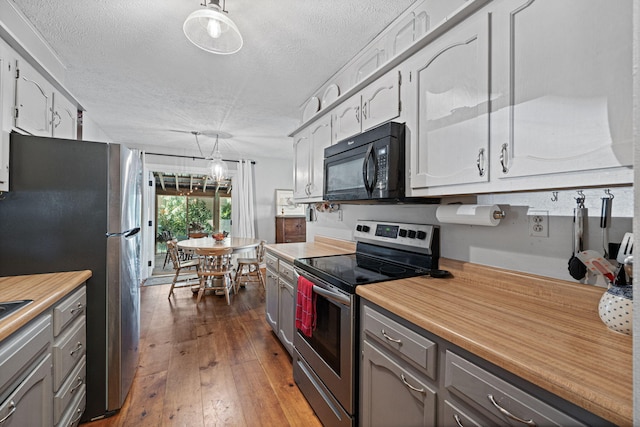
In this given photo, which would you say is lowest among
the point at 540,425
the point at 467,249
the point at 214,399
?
the point at 214,399

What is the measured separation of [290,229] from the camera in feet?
18.8

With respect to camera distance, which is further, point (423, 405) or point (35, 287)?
point (35, 287)

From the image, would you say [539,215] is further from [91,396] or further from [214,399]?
[91,396]

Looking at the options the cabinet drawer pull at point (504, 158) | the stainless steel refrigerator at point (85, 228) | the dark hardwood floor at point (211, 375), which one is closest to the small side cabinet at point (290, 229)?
the dark hardwood floor at point (211, 375)

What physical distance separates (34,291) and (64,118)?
151 centimetres

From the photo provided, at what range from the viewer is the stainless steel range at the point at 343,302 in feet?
4.48

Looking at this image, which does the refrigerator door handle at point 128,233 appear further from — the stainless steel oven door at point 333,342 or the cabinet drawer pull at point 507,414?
the cabinet drawer pull at point 507,414

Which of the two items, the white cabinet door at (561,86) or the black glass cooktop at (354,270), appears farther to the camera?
the black glass cooktop at (354,270)

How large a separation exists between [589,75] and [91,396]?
280 cm

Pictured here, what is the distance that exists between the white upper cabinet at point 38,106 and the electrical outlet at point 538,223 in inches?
105

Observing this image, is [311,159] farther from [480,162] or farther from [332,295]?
[480,162]

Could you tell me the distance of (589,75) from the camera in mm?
822

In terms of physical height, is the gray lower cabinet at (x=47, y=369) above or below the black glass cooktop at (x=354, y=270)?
below

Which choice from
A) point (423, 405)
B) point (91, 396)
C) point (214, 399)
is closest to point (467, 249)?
point (423, 405)
